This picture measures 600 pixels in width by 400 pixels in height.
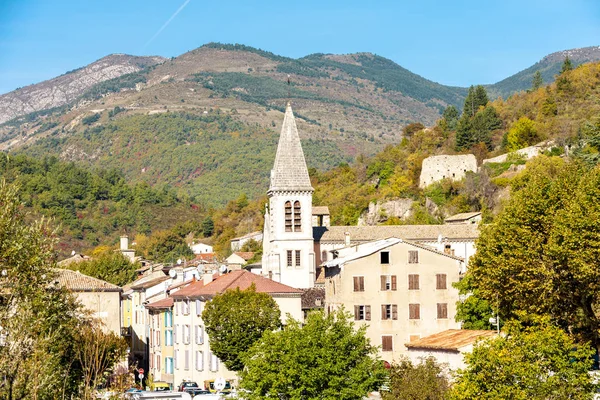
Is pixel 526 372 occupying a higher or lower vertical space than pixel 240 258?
lower

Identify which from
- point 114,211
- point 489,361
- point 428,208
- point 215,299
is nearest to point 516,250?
point 489,361

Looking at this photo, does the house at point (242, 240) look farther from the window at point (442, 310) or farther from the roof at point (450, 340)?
the roof at point (450, 340)

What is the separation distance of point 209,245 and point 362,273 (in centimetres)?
8956

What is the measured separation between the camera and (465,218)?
107 meters

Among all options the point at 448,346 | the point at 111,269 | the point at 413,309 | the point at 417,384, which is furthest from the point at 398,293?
the point at 111,269

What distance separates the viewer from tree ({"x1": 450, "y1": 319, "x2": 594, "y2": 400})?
36906 mm

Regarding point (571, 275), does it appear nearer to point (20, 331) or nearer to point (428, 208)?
point (20, 331)

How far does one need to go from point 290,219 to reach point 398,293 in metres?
26.9

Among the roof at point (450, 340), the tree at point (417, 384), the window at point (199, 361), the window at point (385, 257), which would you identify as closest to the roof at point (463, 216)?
the window at point (385, 257)

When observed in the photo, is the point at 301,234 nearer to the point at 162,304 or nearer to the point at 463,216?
the point at 162,304

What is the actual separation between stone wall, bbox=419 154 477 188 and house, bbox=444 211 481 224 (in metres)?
14.7

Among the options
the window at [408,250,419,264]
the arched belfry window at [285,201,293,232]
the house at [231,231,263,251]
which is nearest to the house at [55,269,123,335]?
the arched belfry window at [285,201,293,232]

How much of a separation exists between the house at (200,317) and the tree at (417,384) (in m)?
18.2

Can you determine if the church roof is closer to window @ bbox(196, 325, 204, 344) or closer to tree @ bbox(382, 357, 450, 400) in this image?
window @ bbox(196, 325, 204, 344)
